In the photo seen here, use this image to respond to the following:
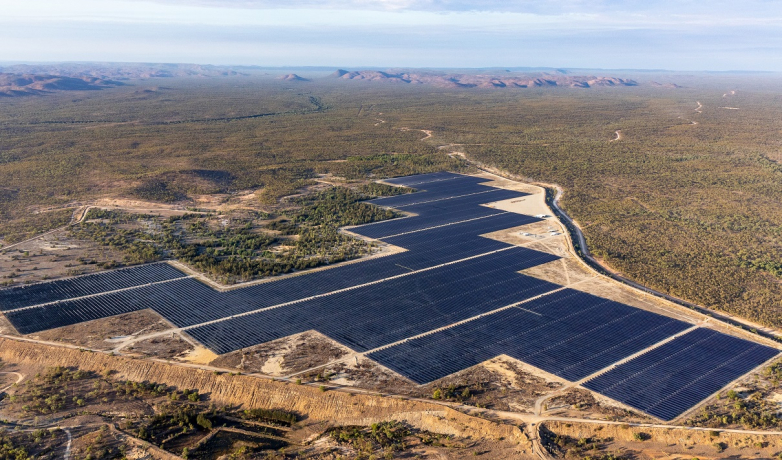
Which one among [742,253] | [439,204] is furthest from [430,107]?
[742,253]

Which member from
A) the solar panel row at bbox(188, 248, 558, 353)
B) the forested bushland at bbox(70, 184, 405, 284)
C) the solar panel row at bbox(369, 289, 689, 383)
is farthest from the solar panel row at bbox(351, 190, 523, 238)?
the solar panel row at bbox(369, 289, 689, 383)

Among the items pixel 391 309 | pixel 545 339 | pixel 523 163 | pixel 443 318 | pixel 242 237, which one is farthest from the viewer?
pixel 523 163

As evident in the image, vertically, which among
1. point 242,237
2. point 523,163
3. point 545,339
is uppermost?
point 523,163

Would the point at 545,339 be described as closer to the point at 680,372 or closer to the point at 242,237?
the point at 680,372

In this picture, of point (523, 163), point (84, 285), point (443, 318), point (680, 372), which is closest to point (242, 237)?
point (84, 285)

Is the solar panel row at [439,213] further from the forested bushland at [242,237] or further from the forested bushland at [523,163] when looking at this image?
the forested bushland at [523,163]

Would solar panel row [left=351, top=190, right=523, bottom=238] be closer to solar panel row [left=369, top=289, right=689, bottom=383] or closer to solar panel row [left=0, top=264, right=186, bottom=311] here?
solar panel row [left=0, top=264, right=186, bottom=311]
